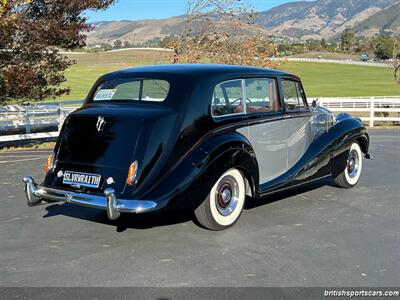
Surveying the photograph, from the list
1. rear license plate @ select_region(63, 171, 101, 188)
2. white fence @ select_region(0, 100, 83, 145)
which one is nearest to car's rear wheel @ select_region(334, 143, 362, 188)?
rear license plate @ select_region(63, 171, 101, 188)

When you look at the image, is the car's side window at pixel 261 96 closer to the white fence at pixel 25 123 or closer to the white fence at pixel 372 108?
the white fence at pixel 372 108

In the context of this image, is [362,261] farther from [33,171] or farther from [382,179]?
[33,171]

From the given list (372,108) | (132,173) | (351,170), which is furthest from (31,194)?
(372,108)

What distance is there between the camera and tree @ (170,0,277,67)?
1961cm

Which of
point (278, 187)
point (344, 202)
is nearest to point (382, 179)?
point (344, 202)

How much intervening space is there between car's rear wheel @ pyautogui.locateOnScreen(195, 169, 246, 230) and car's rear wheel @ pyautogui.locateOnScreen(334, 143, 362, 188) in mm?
2465

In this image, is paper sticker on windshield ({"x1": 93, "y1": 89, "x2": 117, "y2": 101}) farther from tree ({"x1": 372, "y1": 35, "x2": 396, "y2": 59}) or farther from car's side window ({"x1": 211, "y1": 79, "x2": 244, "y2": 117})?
tree ({"x1": 372, "y1": 35, "x2": 396, "y2": 59})

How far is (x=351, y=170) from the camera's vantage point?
7973 millimetres

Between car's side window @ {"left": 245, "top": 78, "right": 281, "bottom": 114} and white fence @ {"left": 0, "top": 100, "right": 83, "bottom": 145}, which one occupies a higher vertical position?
car's side window @ {"left": 245, "top": 78, "right": 281, "bottom": 114}

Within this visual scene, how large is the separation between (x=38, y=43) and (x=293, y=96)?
346 inches

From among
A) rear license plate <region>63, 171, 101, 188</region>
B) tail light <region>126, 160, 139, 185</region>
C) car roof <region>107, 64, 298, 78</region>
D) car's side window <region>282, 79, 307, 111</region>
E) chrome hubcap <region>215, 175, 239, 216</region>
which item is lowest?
chrome hubcap <region>215, 175, 239, 216</region>

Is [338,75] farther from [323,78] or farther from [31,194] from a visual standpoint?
[31,194]

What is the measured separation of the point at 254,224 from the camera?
598 centimetres

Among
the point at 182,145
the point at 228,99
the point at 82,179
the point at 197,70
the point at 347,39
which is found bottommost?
the point at 82,179
